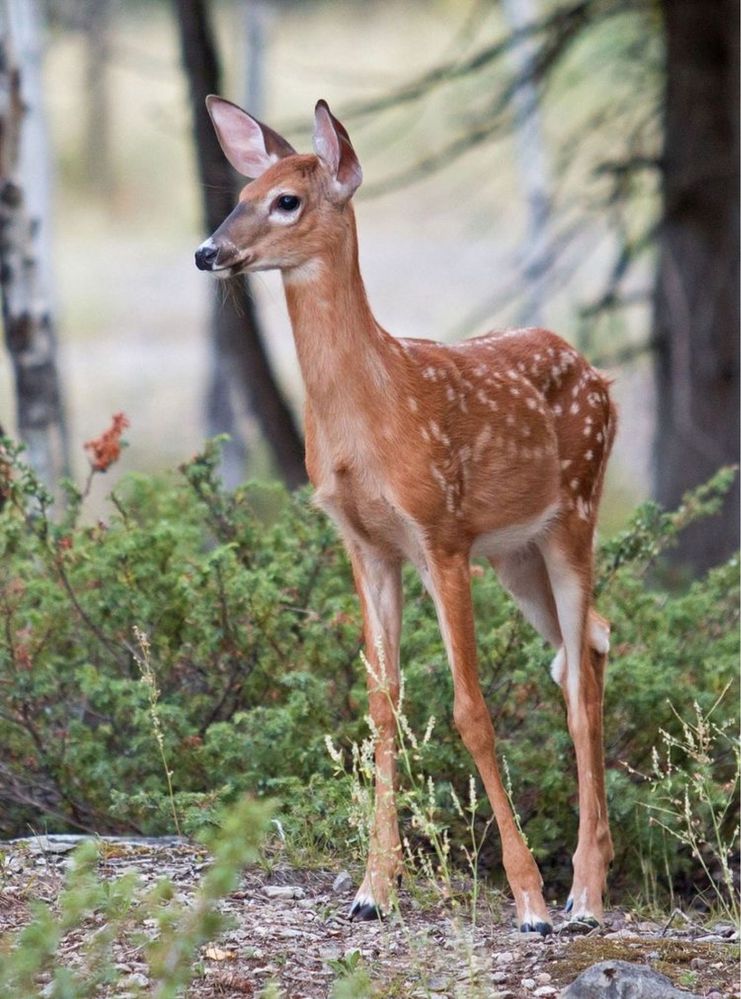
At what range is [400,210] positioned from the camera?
37781 millimetres

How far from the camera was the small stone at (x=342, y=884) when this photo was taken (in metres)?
5.74

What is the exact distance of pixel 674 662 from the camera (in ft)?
24.3

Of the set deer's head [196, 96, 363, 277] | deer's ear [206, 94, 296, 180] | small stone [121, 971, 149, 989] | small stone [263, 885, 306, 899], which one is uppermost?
deer's ear [206, 94, 296, 180]

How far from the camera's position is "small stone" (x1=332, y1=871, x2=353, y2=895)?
5738mm

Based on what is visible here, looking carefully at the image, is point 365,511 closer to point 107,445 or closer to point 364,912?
point 364,912

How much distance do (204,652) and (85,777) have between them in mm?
670

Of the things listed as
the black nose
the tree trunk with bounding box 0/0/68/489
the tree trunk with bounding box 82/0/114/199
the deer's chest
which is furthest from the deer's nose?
the tree trunk with bounding box 82/0/114/199

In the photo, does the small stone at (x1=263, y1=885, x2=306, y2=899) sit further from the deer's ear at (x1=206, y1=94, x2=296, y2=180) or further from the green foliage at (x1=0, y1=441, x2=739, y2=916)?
the deer's ear at (x1=206, y1=94, x2=296, y2=180)

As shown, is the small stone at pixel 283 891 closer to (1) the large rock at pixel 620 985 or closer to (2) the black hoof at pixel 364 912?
(2) the black hoof at pixel 364 912

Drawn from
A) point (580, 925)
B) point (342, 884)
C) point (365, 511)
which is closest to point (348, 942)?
point (342, 884)

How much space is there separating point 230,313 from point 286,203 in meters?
6.04

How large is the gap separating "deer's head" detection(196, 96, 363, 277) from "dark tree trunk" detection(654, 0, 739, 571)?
20.0ft

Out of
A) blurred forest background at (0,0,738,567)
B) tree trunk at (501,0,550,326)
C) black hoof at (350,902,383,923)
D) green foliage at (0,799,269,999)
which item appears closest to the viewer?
green foliage at (0,799,269,999)

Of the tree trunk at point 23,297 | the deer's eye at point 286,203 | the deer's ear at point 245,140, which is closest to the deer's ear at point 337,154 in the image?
the deer's eye at point 286,203
